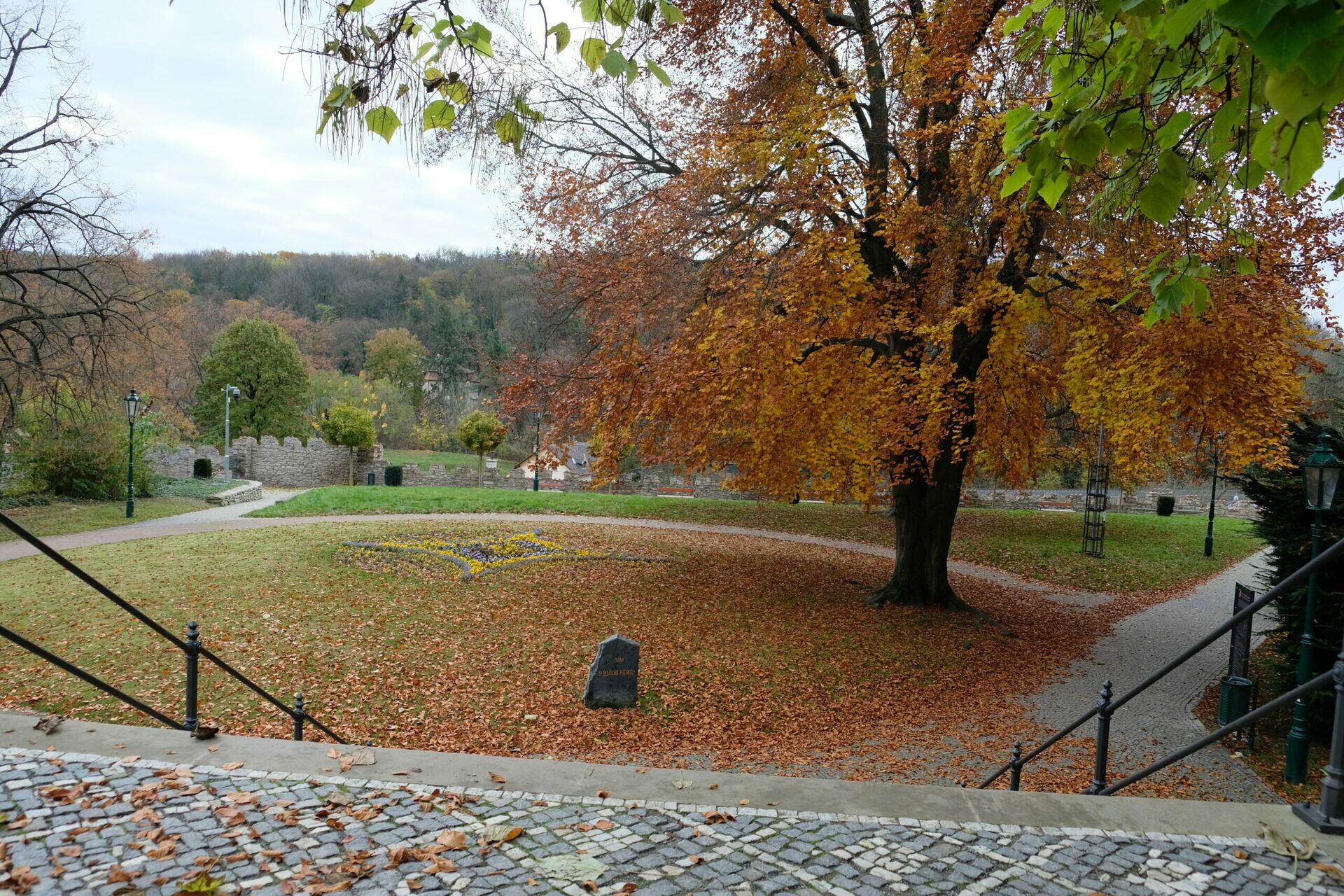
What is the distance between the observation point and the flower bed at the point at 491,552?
13.7 metres

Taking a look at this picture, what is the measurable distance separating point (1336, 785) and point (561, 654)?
7.54m

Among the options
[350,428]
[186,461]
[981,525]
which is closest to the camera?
[981,525]

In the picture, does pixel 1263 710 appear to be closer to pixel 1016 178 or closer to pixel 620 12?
pixel 1016 178

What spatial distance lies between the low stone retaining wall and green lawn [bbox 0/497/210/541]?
4.72ft

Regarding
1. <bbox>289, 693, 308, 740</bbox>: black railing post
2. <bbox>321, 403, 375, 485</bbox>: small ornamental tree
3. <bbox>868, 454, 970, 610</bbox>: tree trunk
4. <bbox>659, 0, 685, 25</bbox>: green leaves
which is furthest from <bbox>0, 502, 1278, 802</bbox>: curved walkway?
<bbox>321, 403, 375, 485</bbox>: small ornamental tree

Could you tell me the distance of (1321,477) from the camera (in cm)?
689

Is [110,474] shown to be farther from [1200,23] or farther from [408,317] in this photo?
[408,317]

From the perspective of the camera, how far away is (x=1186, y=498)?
104 feet

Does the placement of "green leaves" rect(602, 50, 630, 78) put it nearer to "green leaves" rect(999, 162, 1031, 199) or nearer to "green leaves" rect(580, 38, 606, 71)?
"green leaves" rect(580, 38, 606, 71)

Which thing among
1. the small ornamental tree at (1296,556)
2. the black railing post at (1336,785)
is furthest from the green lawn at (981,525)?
the black railing post at (1336,785)

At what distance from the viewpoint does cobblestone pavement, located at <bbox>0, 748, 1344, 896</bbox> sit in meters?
2.93

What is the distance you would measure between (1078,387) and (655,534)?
11.2 m

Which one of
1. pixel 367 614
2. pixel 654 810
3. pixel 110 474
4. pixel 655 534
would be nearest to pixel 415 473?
pixel 110 474

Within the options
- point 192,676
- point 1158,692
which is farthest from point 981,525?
point 192,676
